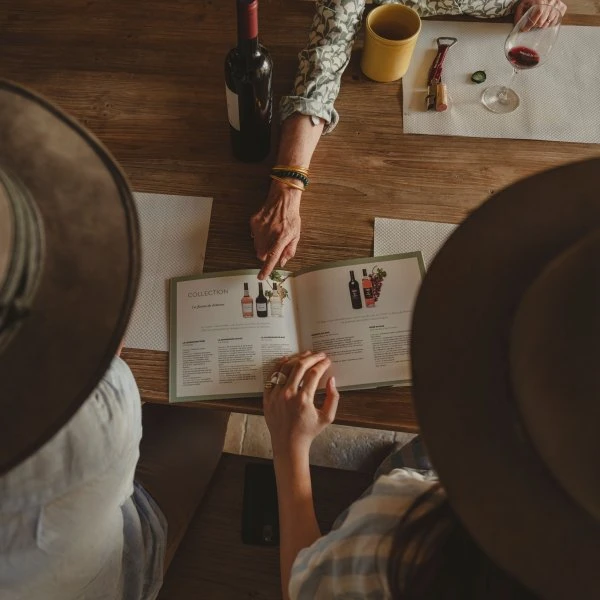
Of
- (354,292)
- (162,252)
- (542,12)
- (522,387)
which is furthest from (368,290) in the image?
(542,12)

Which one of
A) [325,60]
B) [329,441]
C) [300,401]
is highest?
[325,60]

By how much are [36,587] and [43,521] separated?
5.5 inches

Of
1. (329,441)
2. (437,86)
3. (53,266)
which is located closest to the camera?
(53,266)

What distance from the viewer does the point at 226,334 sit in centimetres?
90

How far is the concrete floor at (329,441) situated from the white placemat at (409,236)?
61 cm

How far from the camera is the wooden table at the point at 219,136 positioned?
0.96m

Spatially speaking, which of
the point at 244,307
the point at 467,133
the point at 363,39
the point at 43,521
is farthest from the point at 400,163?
the point at 43,521

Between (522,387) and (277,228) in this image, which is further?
(277,228)

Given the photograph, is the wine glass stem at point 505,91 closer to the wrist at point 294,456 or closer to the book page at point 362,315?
the book page at point 362,315

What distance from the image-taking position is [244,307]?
911 mm

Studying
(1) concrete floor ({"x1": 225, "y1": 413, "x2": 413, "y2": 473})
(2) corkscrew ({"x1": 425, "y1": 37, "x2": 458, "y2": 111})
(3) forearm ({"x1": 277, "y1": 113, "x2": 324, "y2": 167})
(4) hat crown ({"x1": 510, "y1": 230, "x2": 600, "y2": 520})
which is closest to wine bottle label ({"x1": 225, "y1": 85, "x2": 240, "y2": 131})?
(3) forearm ({"x1": 277, "y1": 113, "x2": 324, "y2": 167})

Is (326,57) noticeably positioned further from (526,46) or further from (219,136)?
(526,46)

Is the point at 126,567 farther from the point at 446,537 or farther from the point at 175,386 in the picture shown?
the point at 446,537

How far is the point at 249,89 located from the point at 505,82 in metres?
0.55
